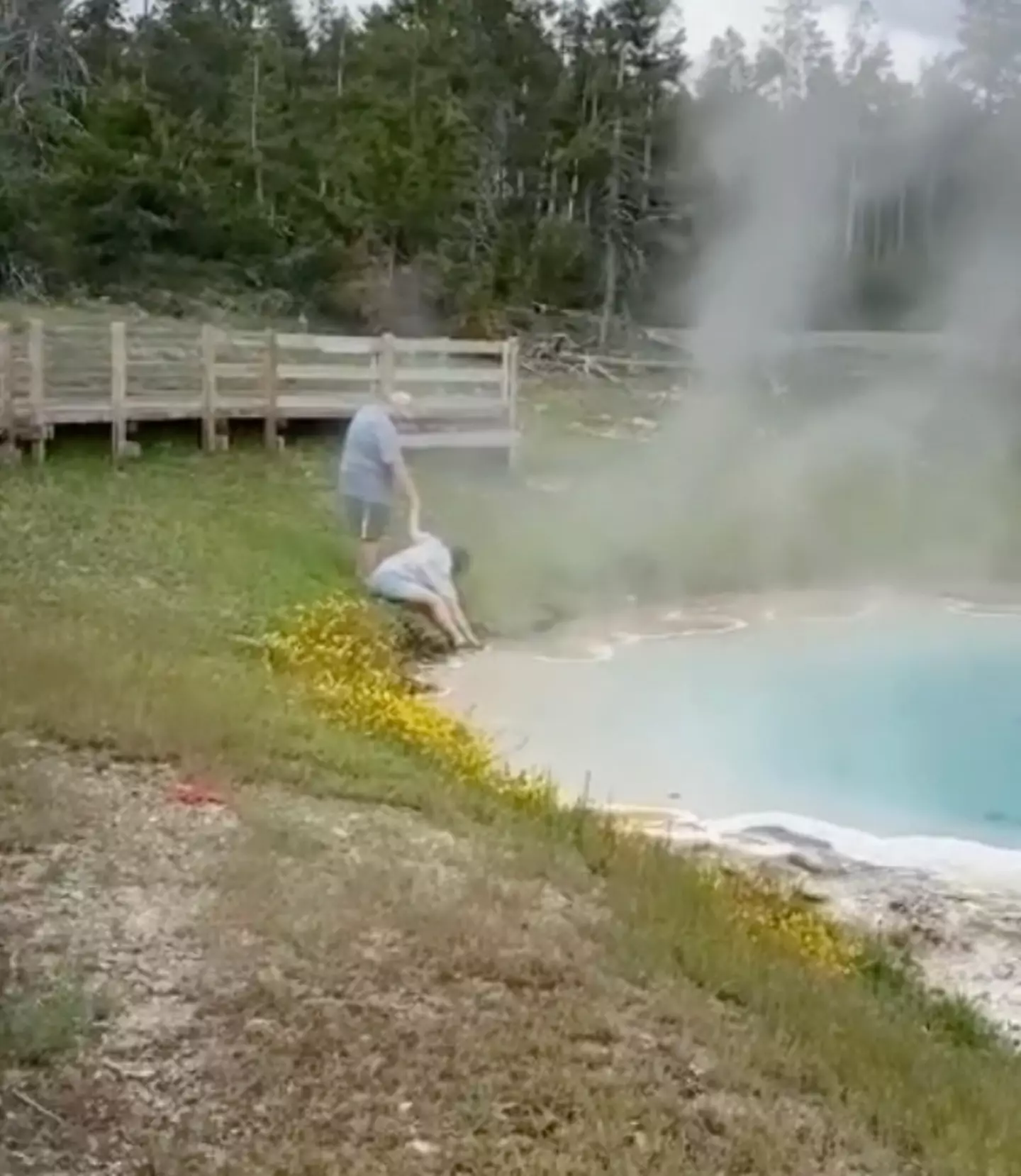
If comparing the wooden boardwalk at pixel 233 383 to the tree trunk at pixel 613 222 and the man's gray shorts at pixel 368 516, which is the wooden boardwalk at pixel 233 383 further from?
the tree trunk at pixel 613 222

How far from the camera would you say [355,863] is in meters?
5.46

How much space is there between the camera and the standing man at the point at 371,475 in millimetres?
11758

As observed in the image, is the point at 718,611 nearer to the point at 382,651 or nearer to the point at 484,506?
the point at 484,506

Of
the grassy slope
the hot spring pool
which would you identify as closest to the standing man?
the grassy slope

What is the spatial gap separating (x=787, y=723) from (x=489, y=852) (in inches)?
188

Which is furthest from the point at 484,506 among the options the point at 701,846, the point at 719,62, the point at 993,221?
the point at 719,62

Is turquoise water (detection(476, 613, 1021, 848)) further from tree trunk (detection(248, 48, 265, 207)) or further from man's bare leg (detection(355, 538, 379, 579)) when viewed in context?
tree trunk (detection(248, 48, 265, 207))

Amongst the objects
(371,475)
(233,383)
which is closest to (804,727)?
(371,475)

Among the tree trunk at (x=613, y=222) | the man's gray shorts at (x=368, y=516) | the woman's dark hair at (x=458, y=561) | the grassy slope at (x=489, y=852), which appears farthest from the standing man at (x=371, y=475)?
the tree trunk at (x=613, y=222)

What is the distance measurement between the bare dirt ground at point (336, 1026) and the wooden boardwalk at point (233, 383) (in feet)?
28.2

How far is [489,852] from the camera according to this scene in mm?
5809

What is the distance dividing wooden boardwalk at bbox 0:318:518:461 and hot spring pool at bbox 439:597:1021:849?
4552 mm

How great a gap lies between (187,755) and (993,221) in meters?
32.3

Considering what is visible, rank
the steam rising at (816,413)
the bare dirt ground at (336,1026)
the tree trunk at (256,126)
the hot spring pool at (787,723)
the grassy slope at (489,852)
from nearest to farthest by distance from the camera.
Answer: the bare dirt ground at (336,1026) < the grassy slope at (489,852) < the hot spring pool at (787,723) < the steam rising at (816,413) < the tree trunk at (256,126)
